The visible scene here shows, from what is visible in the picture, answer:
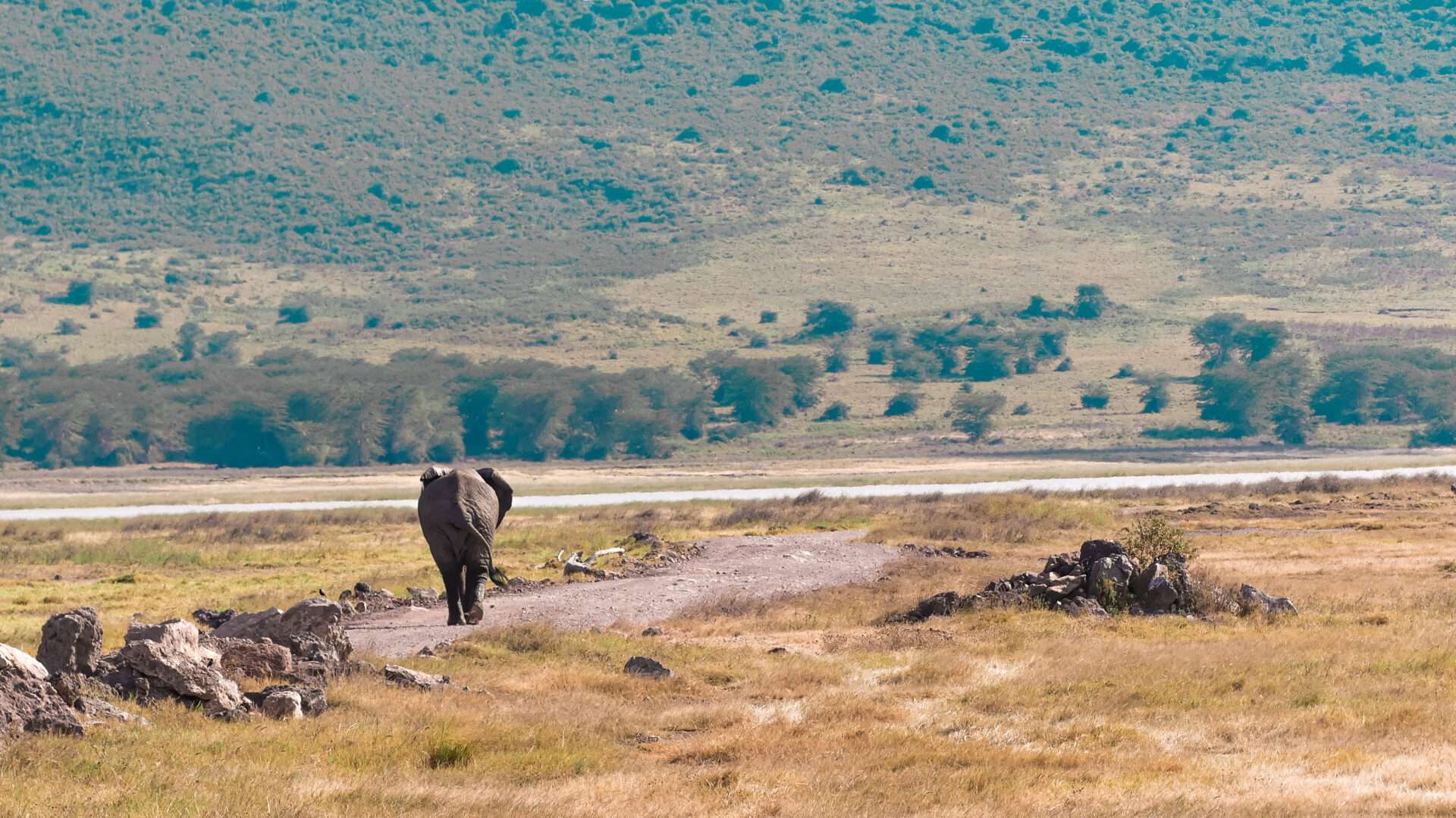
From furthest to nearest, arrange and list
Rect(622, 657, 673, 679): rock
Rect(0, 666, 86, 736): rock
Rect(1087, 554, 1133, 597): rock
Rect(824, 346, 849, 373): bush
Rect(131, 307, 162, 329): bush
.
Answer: Rect(131, 307, 162, 329): bush
Rect(824, 346, 849, 373): bush
Rect(1087, 554, 1133, 597): rock
Rect(622, 657, 673, 679): rock
Rect(0, 666, 86, 736): rock

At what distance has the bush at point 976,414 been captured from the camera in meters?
115

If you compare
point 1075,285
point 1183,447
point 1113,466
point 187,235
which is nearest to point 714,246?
point 1075,285

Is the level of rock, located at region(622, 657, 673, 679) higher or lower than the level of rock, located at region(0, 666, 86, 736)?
lower

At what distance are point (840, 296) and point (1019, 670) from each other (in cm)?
13975

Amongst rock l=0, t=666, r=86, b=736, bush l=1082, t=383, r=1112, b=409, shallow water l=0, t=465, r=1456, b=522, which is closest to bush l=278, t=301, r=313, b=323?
bush l=1082, t=383, r=1112, b=409

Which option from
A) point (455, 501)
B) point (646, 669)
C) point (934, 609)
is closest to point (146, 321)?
point (455, 501)

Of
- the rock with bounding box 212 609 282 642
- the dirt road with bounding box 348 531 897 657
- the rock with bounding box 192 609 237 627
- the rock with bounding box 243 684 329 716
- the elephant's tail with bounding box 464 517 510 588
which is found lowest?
the dirt road with bounding box 348 531 897 657

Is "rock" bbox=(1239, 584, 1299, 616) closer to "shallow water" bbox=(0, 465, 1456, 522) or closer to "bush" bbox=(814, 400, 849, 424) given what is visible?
"shallow water" bbox=(0, 465, 1456, 522)

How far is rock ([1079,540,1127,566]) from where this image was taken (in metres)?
26.4

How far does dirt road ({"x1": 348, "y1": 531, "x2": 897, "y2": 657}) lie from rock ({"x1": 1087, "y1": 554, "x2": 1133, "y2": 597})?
575 centimetres

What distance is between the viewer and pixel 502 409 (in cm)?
11600

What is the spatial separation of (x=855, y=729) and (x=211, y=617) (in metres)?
12.3

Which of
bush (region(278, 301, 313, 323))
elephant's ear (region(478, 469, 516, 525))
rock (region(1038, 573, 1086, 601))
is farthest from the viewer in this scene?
bush (region(278, 301, 313, 323))

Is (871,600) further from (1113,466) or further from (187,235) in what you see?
(187,235)
